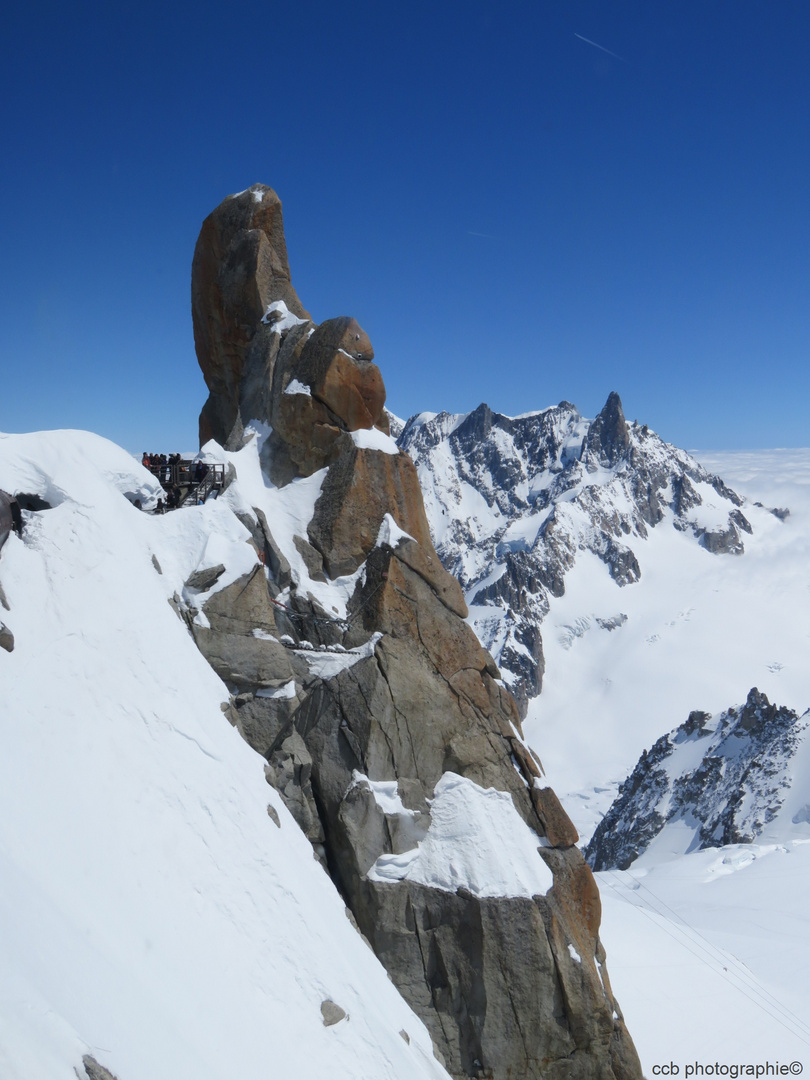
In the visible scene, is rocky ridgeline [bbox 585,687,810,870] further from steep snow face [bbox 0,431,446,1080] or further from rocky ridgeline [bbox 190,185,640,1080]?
steep snow face [bbox 0,431,446,1080]

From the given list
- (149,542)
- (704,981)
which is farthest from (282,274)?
(704,981)

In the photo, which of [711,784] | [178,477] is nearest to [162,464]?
[178,477]

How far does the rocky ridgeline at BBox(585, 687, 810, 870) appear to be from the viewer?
110312 millimetres

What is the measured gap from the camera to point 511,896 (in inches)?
676

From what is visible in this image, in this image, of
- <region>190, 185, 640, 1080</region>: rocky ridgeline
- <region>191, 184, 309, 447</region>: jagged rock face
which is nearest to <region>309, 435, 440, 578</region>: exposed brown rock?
<region>190, 185, 640, 1080</region>: rocky ridgeline

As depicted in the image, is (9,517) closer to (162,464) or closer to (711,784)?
(162,464)

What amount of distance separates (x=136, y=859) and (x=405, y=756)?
29.2 feet

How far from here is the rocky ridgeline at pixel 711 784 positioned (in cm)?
11031

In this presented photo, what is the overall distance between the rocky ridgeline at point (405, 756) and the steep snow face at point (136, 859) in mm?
1526

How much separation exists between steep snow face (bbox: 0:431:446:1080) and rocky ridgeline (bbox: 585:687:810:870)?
359 feet

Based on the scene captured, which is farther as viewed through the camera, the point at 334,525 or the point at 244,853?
the point at 334,525

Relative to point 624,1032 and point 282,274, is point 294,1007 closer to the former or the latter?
point 624,1032

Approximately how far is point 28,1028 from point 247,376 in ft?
75.6

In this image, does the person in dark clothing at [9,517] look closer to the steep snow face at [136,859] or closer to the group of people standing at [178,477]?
the steep snow face at [136,859]
